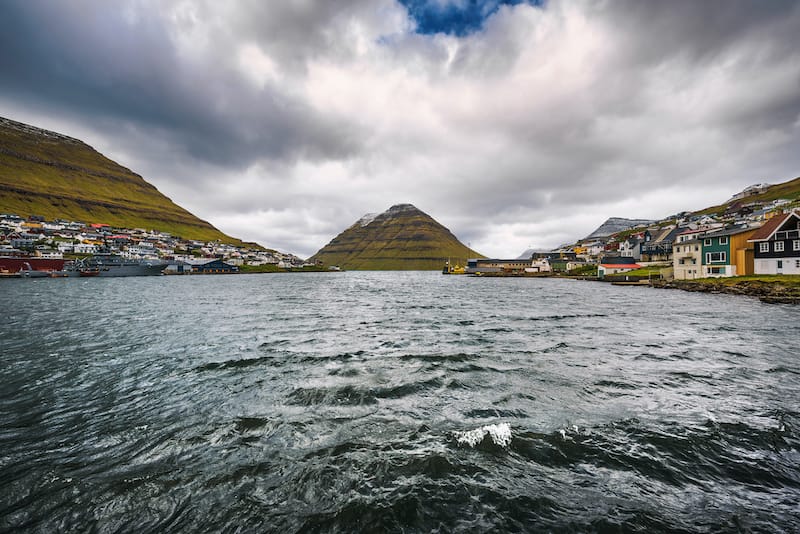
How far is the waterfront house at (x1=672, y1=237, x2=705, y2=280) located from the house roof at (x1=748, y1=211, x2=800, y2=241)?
10.9m

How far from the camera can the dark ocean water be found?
18.2 ft

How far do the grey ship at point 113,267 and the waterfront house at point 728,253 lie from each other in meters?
191

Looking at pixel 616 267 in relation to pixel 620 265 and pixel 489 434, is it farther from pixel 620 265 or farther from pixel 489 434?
pixel 489 434

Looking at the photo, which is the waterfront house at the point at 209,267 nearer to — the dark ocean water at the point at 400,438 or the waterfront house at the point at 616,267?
the waterfront house at the point at 616,267

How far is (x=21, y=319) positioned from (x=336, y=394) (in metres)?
33.7

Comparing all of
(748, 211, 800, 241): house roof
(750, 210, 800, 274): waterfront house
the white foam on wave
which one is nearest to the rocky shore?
(750, 210, 800, 274): waterfront house

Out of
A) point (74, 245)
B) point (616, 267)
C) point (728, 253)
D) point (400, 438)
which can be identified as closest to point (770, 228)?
point (728, 253)

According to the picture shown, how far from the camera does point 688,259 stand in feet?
246

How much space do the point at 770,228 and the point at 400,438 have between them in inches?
3203

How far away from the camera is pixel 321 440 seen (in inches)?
321

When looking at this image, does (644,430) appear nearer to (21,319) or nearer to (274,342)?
(274,342)

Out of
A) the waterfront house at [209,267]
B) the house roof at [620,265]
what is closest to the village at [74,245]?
the waterfront house at [209,267]

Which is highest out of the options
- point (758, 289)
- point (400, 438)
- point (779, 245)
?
point (779, 245)

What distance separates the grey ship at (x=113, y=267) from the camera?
12925 centimetres
